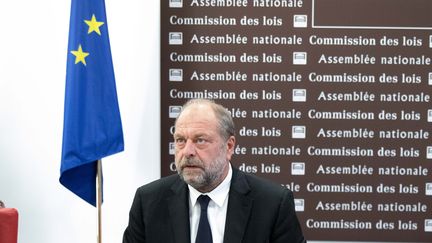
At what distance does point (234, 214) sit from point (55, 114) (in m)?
1.65

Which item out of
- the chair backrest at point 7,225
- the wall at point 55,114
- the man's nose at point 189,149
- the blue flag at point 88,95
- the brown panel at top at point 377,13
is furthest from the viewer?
the wall at point 55,114

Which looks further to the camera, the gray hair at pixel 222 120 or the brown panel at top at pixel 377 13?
the brown panel at top at pixel 377 13

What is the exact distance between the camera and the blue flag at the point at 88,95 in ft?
9.53

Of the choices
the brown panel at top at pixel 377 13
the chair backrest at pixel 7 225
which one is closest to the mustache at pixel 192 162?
the chair backrest at pixel 7 225

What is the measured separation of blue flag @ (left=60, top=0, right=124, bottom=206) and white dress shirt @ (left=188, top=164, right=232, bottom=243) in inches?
38.9

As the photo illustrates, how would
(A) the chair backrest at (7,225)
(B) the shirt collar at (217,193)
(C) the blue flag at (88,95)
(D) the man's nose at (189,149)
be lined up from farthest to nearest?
(C) the blue flag at (88,95) → (A) the chair backrest at (7,225) → (B) the shirt collar at (217,193) → (D) the man's nose at (189,149)

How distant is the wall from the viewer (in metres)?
3.29

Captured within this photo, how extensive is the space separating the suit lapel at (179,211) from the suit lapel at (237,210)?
140 mm

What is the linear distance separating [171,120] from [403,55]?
1.31 meters

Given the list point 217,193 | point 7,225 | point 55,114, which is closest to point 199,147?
point 217,193

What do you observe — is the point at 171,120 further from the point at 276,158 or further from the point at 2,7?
the point at 2,7

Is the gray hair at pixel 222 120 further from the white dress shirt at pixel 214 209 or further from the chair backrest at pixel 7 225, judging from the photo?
the chair backrest at pixel 7 225

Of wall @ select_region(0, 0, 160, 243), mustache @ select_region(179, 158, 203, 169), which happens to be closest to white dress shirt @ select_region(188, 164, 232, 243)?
mustache @ select_region(179, 158, 203, 169)

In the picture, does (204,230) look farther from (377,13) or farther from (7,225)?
(377,13)
